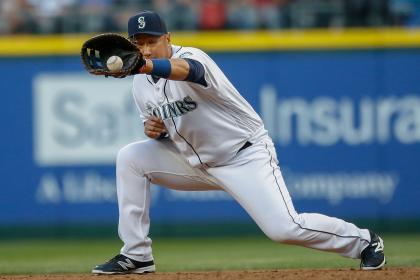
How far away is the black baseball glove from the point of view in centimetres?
541

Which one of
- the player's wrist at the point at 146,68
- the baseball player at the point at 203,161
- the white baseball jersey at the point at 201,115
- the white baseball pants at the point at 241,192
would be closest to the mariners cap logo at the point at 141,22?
the baseball player at the point at 203,161

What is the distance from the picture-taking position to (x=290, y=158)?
451 inches

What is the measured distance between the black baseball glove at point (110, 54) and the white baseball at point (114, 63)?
0.02m

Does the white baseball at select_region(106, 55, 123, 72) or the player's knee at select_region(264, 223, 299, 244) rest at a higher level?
the white baseball at select_region(106, 55, 123, 72)

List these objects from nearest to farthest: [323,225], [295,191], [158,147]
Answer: [323,225] → [158,147] → [295,191]

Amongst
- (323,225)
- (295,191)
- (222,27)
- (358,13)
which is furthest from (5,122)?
(323,225)

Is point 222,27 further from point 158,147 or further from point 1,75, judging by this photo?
point 158,147

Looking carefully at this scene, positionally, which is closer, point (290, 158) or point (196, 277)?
point (196, 277)

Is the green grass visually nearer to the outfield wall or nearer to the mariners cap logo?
the outfield wall

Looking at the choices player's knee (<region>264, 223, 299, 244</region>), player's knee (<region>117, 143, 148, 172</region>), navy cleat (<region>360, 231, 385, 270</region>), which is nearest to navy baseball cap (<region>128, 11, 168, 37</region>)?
player's knee (<region>117, 143, 148, 172</region>)

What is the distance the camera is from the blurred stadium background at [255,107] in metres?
11.4

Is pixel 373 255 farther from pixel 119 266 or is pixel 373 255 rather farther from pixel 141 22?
pixel 141 22

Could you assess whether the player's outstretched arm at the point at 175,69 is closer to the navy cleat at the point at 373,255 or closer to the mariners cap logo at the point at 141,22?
the mariners cap logo at the point at 141,22

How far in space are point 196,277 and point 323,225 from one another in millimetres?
870
